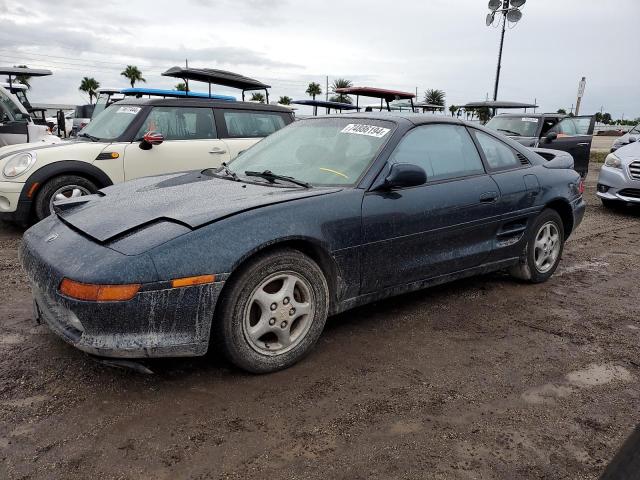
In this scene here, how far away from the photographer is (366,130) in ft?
12.0

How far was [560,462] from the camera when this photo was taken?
226 cm

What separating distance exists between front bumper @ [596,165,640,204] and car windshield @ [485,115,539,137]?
104 inches

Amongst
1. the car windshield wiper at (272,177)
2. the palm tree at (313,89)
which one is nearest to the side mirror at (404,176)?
the car windshield wiper at (272,177)

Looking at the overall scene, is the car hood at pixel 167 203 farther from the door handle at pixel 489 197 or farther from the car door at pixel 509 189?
the car door at pixel 509 189

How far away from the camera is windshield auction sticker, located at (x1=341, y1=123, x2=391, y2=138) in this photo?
141 inches

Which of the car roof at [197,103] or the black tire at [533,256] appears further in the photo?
the car roof at [197,103]

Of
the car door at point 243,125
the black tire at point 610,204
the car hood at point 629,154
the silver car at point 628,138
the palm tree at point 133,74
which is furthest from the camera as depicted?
the palm tree at point 133,74

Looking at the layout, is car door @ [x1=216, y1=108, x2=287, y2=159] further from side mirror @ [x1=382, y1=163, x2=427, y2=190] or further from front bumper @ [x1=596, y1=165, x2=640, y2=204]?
front bumper @ [x1=596, y1=165, x2=640, y2=204]

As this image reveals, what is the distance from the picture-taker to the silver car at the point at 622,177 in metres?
8.10

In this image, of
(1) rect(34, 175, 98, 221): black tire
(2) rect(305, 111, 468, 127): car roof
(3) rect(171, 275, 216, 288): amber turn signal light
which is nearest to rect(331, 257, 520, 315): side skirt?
(3) rect(171, 275, 216, 288): amber turn signal light

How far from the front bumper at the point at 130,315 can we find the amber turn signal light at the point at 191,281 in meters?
0.02

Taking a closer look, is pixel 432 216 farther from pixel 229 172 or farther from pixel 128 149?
pixel 128 149

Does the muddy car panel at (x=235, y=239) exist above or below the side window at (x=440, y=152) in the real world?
below

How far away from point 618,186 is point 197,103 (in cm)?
646
